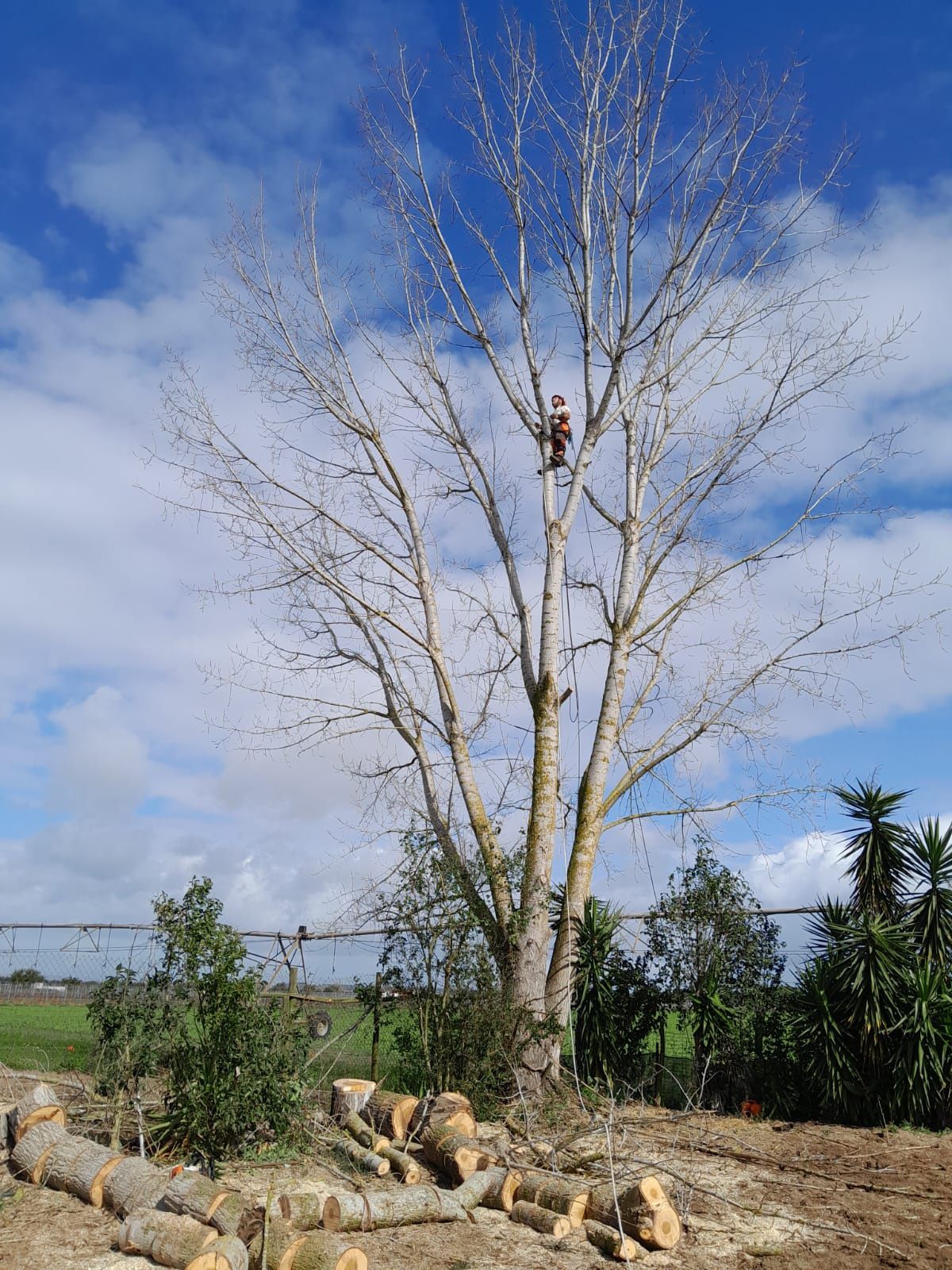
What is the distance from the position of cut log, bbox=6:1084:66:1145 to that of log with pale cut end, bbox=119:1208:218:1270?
6.78 feet

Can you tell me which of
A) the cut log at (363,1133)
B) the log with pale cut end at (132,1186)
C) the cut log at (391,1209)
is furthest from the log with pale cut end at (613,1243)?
the log with pale cut end at (132,1186)

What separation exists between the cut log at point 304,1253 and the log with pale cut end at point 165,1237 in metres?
0.32

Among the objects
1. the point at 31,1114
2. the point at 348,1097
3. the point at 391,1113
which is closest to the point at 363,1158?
the point at 391,1113

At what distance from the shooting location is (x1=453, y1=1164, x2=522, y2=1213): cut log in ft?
23.7

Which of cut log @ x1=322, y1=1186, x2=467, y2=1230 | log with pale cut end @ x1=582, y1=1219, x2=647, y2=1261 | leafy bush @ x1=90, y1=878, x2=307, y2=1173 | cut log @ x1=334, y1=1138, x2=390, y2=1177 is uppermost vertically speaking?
leafy bush @ x1=90, y1=878, x2=307, y2=1173

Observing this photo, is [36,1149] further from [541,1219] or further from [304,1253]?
[541,1219]

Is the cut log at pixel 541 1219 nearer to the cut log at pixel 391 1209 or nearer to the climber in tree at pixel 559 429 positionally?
the cut log at pixel 391 1209

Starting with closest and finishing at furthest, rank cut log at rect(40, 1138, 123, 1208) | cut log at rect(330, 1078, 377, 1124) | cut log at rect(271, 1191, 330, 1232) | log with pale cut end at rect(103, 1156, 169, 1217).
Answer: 1. cut log at rect(271, 1191, 330, 1232)
2. log with pale cut end at rect(103, 1156, 169, 1217)
3. cut log at rect(40, 1138, 123, 1208)
4. cut log at rect(330, 1078, 377, 1124)

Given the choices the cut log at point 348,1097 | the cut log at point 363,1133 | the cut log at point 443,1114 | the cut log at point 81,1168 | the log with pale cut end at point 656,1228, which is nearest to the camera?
the log with pale cut end at point 656,1228

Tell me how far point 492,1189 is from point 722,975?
4.91 m

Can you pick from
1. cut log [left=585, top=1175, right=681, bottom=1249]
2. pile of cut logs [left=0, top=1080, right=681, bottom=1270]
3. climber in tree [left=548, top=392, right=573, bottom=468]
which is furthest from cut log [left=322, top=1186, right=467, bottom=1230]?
climber in tree [left=548, top=392, right=573, bottom=468]

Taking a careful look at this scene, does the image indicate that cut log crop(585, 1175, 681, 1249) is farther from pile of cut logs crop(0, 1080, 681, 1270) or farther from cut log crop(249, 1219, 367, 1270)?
cut log crop(249, 1219, 367, 1270)

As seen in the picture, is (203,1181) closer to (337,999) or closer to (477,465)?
(337,999)

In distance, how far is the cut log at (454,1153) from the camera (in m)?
7.62
